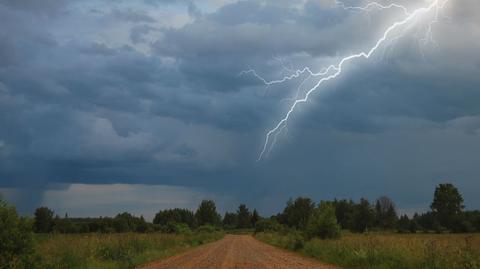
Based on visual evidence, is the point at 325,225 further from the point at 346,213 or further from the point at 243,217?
the point at 243,217

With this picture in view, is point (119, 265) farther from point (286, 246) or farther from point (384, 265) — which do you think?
point (286, 246)

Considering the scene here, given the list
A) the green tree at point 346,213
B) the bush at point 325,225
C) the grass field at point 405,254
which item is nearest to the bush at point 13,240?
the grass field at point 405,254

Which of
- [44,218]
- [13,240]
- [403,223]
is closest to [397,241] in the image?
[13,240]

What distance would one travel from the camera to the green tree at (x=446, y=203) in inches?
3971

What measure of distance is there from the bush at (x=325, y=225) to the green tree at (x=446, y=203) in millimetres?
70075

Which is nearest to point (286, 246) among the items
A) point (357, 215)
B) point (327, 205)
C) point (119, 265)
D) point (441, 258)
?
point (327, 205)

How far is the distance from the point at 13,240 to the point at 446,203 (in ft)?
333

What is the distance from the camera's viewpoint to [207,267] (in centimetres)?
2064

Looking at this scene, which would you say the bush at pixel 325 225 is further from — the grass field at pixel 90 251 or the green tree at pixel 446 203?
the green tree at pixel 446 203

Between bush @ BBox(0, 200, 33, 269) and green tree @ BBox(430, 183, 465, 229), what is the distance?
98.5 m

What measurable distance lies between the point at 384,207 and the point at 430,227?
28339 mm

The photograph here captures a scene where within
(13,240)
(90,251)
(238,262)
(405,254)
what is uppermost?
(13,240)

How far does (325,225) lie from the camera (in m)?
39.0

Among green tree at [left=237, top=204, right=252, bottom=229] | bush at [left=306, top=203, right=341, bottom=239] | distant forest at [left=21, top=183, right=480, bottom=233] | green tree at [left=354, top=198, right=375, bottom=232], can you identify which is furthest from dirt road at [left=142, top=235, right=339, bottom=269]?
green tree at [left=237, top=204, right=252, bottom=229]
